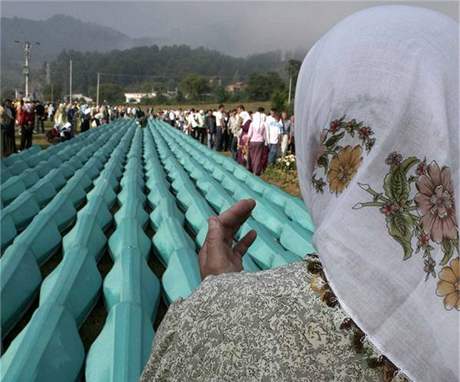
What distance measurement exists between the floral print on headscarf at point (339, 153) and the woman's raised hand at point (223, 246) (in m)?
0.36

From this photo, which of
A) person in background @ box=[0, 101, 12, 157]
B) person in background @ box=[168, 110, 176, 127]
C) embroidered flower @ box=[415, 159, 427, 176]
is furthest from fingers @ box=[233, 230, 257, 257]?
person in background @ box=[168, 110, 176, 127]

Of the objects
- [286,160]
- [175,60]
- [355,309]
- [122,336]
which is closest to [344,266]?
[355,309]

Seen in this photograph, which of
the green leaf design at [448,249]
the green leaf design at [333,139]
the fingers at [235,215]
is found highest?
the green leaf design at [333,139]

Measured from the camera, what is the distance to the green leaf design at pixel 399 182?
0.81m

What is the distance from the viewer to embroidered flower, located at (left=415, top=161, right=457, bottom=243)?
30.7 inches

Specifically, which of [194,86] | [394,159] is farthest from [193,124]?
[194,86]

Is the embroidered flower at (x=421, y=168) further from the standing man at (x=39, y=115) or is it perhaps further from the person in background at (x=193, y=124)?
the standing man at (x=39, y=115)

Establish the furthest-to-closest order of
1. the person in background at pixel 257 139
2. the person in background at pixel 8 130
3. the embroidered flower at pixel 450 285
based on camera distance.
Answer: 1. the person in background at pixel 8 130
2. the person in background at pixel 257 139
3. the embroidered flower at pixel 450 285

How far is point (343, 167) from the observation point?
0.88 meters

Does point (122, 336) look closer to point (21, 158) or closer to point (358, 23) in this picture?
point (358, 23)

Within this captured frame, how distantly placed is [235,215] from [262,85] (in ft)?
254

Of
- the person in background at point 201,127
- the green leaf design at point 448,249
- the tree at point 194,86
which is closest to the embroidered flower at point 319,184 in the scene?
the green leaf design at point 448,249

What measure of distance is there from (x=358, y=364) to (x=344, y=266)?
0.15 m

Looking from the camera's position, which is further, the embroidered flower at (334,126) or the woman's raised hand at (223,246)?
the woman's raised hand at (223,246)
